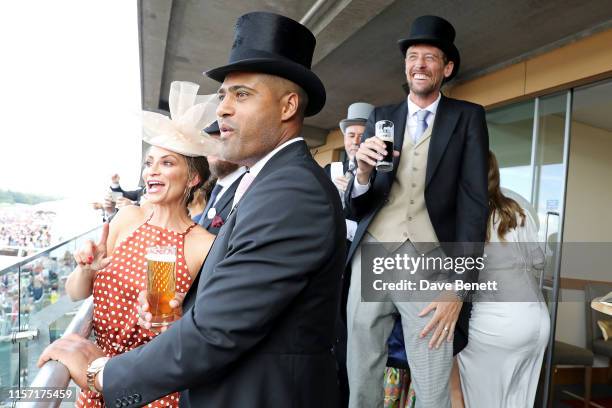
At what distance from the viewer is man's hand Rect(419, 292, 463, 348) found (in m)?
1.87

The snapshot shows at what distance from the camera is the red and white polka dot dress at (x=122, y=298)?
5.10 ft

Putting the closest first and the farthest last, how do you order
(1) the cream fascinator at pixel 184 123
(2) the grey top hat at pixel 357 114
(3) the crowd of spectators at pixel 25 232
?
(1) the cream fascinator at pixel 184 123
(2) the grey top hat at pixel 357 114
(3) the crowd of spectators at pixel 25 232

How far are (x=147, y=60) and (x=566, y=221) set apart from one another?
5.44 metres

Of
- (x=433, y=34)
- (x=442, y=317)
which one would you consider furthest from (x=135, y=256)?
(x=433, y=34)

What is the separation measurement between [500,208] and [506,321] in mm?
557

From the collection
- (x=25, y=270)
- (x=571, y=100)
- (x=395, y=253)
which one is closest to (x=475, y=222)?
(x=395, y=253)

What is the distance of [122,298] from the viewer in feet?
5.19

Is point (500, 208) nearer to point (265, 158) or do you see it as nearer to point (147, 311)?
point (265, 158)

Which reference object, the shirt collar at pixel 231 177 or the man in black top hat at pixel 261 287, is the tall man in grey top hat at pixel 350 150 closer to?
the shirt collar at pixel 231 177

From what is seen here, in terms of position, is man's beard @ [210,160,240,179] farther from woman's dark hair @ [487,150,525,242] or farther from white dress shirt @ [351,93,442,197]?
woman's dark hair @ [487,150,525,242]

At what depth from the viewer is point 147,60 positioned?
5.99m

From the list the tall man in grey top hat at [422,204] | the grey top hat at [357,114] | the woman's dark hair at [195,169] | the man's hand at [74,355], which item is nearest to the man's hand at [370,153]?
the tall man in grey top hat at [422,204]

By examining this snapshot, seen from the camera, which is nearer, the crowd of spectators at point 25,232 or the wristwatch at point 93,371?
Result: the wristwatch at point 93,371

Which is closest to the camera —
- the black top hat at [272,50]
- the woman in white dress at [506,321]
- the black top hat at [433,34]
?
the black top hat at [272,50]
